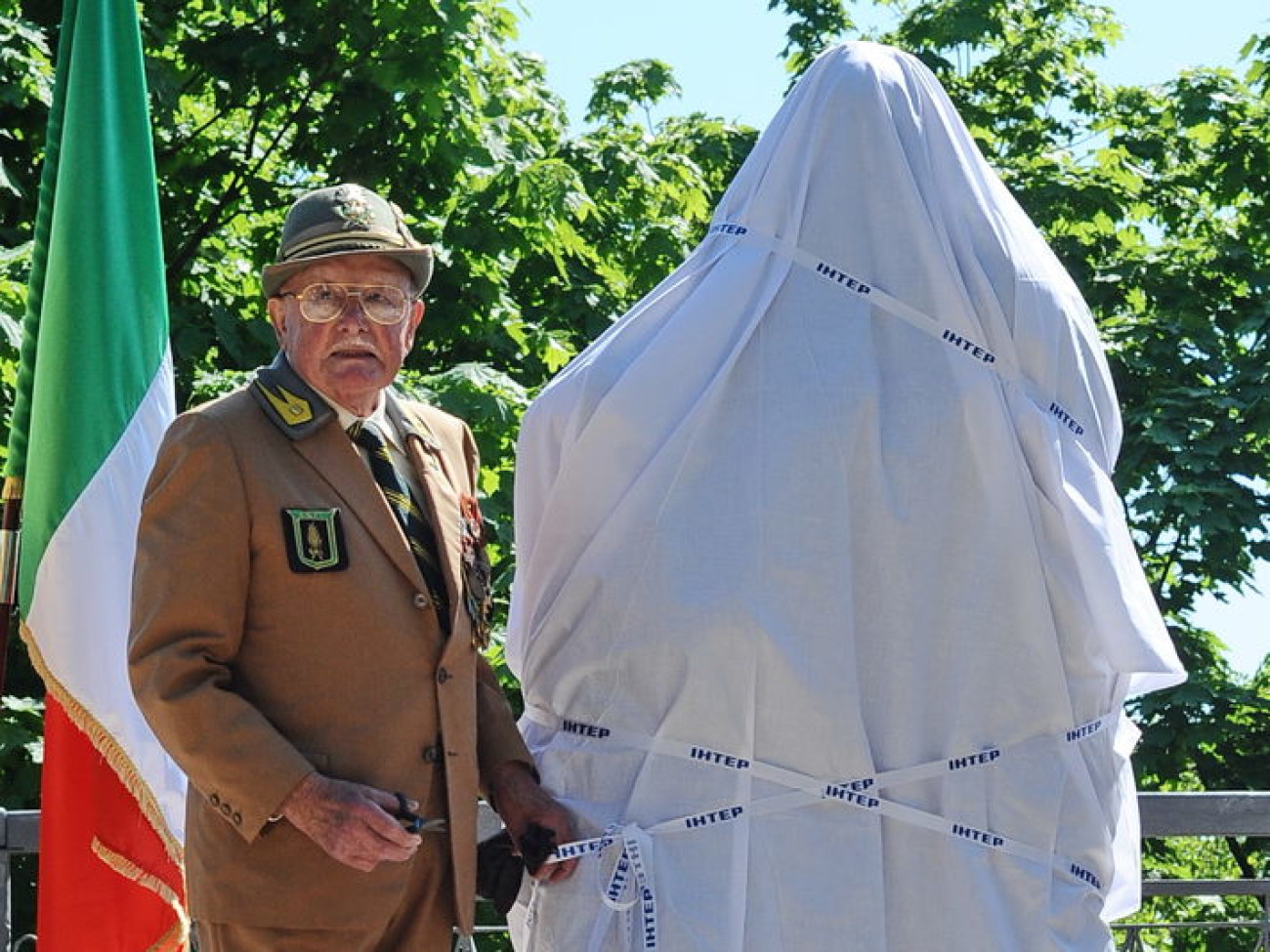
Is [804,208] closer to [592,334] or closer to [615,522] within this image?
[615,522]

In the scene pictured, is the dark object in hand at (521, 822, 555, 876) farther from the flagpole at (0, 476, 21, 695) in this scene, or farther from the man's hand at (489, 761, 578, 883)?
the flagpole at (0, 476, 21, 695)

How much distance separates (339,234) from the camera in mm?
3070

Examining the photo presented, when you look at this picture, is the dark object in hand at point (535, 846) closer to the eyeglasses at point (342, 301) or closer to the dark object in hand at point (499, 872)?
the dark object in hand at point (499, 872)

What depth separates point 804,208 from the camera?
129 inches

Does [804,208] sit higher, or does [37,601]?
[804,208]

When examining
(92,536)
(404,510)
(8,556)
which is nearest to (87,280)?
(92,536)

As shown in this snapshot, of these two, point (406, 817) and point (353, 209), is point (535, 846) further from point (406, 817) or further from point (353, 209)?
point (353, 209)

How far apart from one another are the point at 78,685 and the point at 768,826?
1.86 metres

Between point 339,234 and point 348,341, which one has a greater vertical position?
point 339,234

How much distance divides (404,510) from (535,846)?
1.87 feet

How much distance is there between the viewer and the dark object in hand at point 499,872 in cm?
320

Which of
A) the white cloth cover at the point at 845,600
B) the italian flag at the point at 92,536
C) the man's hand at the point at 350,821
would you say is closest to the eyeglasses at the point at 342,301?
the white cloth cover at the point at 845,600

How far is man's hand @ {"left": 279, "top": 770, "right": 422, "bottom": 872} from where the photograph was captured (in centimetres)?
275

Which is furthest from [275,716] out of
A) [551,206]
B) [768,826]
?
[551,206]
